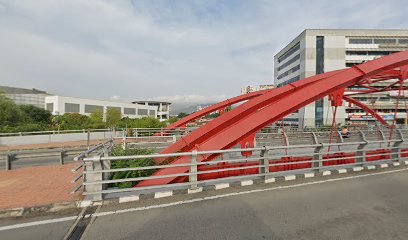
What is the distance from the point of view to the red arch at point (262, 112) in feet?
20.3

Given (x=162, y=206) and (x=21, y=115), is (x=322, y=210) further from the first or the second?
(x=21, y=115)

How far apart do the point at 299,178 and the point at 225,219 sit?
12.2 feet

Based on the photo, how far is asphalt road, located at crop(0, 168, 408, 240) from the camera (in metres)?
3.63

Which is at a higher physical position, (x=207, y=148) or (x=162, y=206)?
(x=207, y=148)

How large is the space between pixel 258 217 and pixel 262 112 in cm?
348

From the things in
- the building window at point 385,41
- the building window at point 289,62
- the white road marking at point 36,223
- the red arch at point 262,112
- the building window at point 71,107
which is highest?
Result: the building window at point 385,41

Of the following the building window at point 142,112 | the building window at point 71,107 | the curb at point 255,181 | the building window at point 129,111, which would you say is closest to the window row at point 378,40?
the curb at point 255,181

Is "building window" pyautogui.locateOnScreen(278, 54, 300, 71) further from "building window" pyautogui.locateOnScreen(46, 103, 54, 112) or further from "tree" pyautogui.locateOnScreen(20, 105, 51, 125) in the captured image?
"building window" pyautogui.locateOnScreen(46, 103, 54, 112)

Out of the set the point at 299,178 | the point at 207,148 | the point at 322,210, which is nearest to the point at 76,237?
the point at 207,148

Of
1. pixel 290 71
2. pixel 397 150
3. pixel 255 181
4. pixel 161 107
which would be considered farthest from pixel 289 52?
pixel 255 181

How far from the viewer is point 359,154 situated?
7973 millimetres

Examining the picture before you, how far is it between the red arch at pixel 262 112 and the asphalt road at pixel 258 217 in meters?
1.37

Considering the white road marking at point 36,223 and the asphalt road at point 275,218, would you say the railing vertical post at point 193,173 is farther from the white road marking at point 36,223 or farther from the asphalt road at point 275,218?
the white road marking at point 36,223

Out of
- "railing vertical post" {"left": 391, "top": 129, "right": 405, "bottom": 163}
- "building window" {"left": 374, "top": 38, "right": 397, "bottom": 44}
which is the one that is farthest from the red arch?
"building window" {"left": 374, "top": 38, "right": 397, "bottom": 44}
